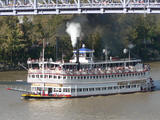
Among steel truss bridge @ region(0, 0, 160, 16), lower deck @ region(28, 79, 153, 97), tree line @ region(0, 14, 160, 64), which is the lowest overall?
lower deck @ region(28, 79, 153, 97)

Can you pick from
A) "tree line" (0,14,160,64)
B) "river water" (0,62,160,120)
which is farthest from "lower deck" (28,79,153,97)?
"tree line" (0,14,160,64)

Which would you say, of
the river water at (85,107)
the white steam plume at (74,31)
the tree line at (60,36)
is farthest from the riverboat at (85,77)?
the tree line at (60,36)

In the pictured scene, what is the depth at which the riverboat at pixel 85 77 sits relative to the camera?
4566 centimetres

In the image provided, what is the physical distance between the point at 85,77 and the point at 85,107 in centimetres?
455

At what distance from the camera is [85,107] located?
140 ft

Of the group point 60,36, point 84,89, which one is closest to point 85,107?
point 84,89

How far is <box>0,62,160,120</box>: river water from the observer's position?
39.6 metres

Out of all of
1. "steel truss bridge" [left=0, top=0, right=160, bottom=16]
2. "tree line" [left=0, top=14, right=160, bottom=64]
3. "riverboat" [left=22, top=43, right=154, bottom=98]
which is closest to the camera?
"riverboat" [left=22, top=43, right=154, bottom=98]

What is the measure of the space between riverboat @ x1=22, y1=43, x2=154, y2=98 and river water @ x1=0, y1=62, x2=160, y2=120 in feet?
2.54

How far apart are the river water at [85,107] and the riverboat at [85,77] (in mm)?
775

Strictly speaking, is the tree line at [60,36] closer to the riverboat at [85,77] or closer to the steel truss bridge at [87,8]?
the steel truss bridge at [87,8]

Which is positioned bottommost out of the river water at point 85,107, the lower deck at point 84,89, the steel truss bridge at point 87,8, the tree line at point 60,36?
the river water at point 85,107

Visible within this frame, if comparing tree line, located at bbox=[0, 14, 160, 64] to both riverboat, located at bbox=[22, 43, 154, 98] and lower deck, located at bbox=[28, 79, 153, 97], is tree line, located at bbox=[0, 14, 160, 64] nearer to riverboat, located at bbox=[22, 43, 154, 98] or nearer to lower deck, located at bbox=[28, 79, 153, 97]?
riverboat, located at bbox=[22, 43, 154, 98]

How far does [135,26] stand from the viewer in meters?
82.4
